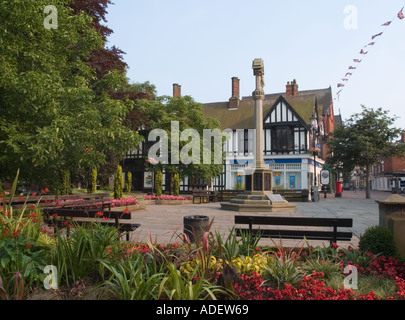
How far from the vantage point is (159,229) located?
9.89m

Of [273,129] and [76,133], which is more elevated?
[273,129]

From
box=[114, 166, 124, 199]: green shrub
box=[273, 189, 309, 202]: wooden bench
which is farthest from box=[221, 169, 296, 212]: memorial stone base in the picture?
box=[273, 189, 309, 202]: wooden bench

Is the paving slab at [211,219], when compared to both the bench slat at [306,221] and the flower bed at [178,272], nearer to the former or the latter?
the bench slat at [306,221]

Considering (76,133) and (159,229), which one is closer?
(76,133)

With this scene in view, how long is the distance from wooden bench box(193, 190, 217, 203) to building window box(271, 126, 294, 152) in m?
13.0

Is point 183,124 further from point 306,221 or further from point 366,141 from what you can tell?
point 306,221

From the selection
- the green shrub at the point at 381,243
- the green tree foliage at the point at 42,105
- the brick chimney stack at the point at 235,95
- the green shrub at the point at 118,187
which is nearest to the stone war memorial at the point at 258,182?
the green shrub at the point at 118,187

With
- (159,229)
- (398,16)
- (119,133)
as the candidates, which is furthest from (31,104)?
(398,16)

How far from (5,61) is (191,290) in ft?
26.8

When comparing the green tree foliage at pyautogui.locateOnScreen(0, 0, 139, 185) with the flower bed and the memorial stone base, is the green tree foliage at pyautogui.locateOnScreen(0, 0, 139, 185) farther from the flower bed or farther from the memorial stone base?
the memorial stone base

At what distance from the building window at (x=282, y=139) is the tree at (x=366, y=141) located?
469cm

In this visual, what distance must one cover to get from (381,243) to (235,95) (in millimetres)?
36624

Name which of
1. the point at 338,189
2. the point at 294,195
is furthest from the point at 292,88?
the point at 294,195
